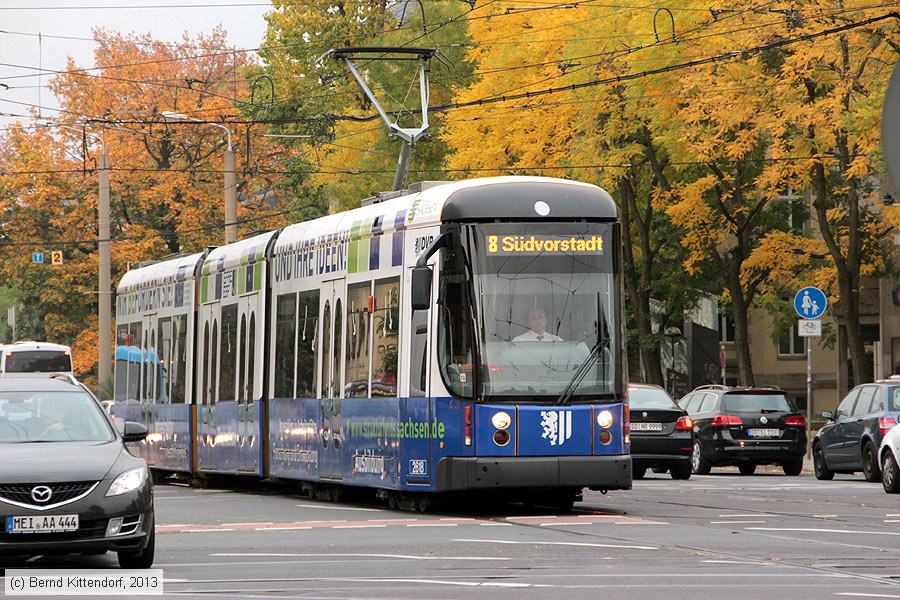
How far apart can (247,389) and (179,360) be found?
13.6ft

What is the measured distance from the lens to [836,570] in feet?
43.3

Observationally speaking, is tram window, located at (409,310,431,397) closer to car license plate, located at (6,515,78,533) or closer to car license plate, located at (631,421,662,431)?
car license plate, located at (6,515,78,533)

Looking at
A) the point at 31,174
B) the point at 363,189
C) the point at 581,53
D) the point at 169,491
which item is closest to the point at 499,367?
the point at 169,491

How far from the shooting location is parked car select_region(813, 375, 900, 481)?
28.8 meters

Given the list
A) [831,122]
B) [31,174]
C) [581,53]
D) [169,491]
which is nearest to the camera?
[169,491]

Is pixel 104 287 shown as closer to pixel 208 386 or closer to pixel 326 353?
pixel 208 386

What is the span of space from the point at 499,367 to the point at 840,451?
12468 mm

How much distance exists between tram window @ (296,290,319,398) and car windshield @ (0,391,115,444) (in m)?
7.48

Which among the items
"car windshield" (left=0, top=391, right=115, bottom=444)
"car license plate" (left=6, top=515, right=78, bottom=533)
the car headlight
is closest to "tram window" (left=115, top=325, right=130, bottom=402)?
"car windshield" (left=0, top=391, right=115, bottom=444)

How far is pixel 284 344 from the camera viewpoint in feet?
78.6

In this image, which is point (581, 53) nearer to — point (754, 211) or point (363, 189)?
point (754, 211)

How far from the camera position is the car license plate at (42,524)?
13180 mm

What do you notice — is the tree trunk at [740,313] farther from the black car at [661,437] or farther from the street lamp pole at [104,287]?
the street lamp pole at [104,287]

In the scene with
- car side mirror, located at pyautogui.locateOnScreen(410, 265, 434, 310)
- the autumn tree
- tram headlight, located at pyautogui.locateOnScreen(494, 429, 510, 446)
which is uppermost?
the autumn tree
